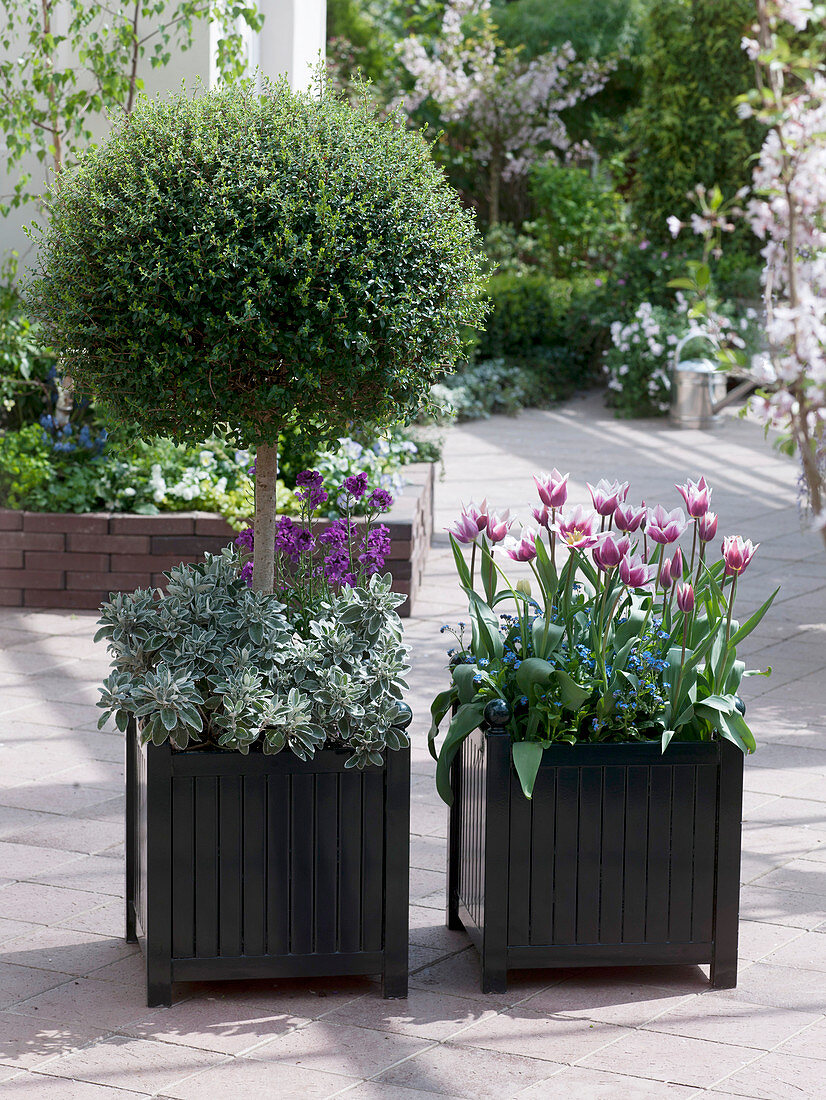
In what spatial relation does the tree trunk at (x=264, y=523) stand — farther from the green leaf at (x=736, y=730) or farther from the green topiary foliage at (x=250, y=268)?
the green leaf at (x=736, y=730)

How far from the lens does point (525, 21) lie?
55.5 feet

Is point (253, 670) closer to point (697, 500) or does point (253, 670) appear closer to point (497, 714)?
point (497, 714)

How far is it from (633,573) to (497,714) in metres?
0.39

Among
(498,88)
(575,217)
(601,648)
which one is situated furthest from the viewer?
(498,88)

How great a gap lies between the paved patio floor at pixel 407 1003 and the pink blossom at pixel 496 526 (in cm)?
93

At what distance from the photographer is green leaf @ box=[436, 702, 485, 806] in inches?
117

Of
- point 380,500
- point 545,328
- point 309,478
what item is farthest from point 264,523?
point 545,328

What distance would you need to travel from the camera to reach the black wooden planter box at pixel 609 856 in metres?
2.88

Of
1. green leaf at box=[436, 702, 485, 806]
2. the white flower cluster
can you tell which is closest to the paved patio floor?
green leaf at box=[436, 702, 485, 806]

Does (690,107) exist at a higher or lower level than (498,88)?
lower

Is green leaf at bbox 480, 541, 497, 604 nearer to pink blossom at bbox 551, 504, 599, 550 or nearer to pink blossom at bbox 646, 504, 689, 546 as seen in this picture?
pink blossom at bbox 551, 504, 599, 550

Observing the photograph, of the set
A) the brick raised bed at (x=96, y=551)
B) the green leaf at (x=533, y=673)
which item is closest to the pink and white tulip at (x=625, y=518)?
the green leaf at (x=533, y=673)

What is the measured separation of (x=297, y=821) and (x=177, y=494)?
3.65 meters

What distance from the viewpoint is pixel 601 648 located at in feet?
9.68
